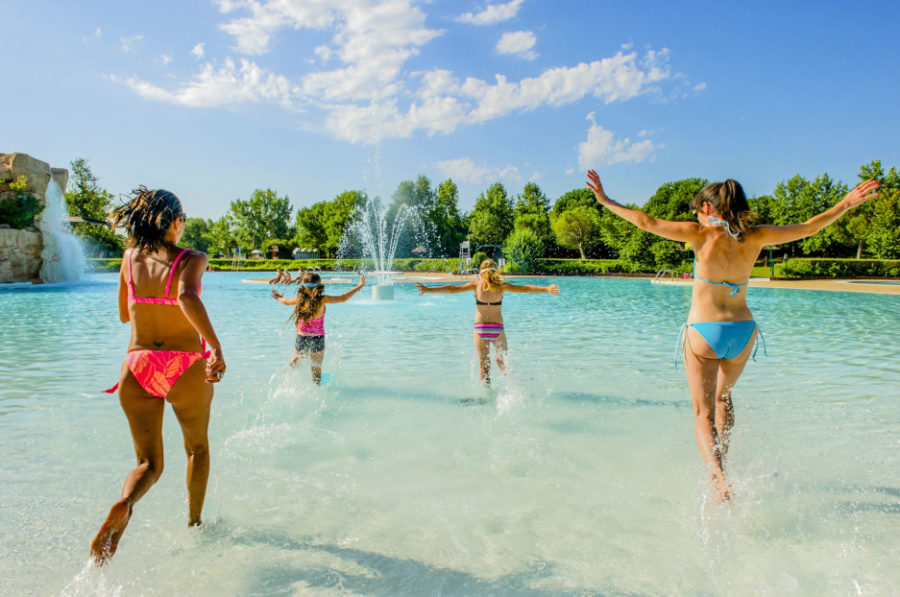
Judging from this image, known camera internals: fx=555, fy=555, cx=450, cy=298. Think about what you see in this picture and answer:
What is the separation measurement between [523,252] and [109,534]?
149 ft

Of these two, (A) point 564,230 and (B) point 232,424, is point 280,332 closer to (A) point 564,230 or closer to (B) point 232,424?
(B) point 232,424

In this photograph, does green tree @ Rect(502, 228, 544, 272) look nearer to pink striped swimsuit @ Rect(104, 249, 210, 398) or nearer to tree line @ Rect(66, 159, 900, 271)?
tree line @ Rect(66, 159, 900, 271)

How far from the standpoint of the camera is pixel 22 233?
93.9 feet

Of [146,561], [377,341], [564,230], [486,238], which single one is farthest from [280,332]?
[486,238]

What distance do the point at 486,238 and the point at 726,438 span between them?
236 feet

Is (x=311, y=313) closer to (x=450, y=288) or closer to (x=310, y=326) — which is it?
(x=310, y=326)

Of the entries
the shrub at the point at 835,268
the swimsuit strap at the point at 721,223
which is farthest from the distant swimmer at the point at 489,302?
the shrub at the point at 835,268

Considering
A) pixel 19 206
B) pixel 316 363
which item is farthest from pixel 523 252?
pixel 316 363

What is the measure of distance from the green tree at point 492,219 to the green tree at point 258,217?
34494 millimetres

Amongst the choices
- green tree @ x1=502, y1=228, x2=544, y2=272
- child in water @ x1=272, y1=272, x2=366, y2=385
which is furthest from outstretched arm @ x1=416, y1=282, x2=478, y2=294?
green tree @ x1=502, y1=228, x2=544, y2=272

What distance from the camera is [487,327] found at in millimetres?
6727

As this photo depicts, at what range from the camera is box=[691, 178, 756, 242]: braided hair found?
11.7ft

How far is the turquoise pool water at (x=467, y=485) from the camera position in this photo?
10.0 feet

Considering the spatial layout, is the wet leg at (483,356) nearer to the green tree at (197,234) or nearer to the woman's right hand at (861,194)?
the woman's right hand at (861,194)
